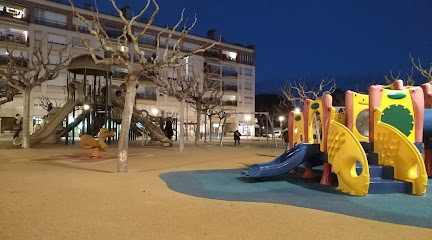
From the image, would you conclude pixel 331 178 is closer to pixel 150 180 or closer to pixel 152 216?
pixel 150 180

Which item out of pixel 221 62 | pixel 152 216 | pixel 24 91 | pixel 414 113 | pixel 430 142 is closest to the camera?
pixel 152 216

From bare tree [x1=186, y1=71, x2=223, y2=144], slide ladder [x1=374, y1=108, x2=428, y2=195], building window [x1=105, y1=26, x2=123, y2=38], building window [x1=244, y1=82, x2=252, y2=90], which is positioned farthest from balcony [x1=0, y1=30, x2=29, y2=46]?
slide ladder [x1=374, y1=108, x2=428, y2=195]

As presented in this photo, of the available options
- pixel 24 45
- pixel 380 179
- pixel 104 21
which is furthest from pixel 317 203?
pixel 104 21

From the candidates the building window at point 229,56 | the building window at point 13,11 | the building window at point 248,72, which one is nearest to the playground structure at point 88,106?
the building window at point 13,11

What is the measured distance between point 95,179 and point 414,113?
824cm

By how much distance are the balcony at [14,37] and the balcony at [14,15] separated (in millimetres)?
1561

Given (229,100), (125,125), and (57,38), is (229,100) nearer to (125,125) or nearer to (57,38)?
(57,38)

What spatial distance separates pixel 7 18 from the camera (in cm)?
3822

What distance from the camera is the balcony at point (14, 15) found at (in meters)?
38.3

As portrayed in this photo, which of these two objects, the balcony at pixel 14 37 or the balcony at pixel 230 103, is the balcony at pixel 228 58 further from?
the balcony at pixel 14 37

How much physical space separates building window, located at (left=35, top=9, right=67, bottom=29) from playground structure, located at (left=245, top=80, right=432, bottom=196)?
40105 mm

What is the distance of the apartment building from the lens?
39.5m

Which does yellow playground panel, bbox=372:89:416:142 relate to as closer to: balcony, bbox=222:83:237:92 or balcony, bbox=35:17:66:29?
balcony, bbox=35:17:66:29

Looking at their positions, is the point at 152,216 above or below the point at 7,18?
below
